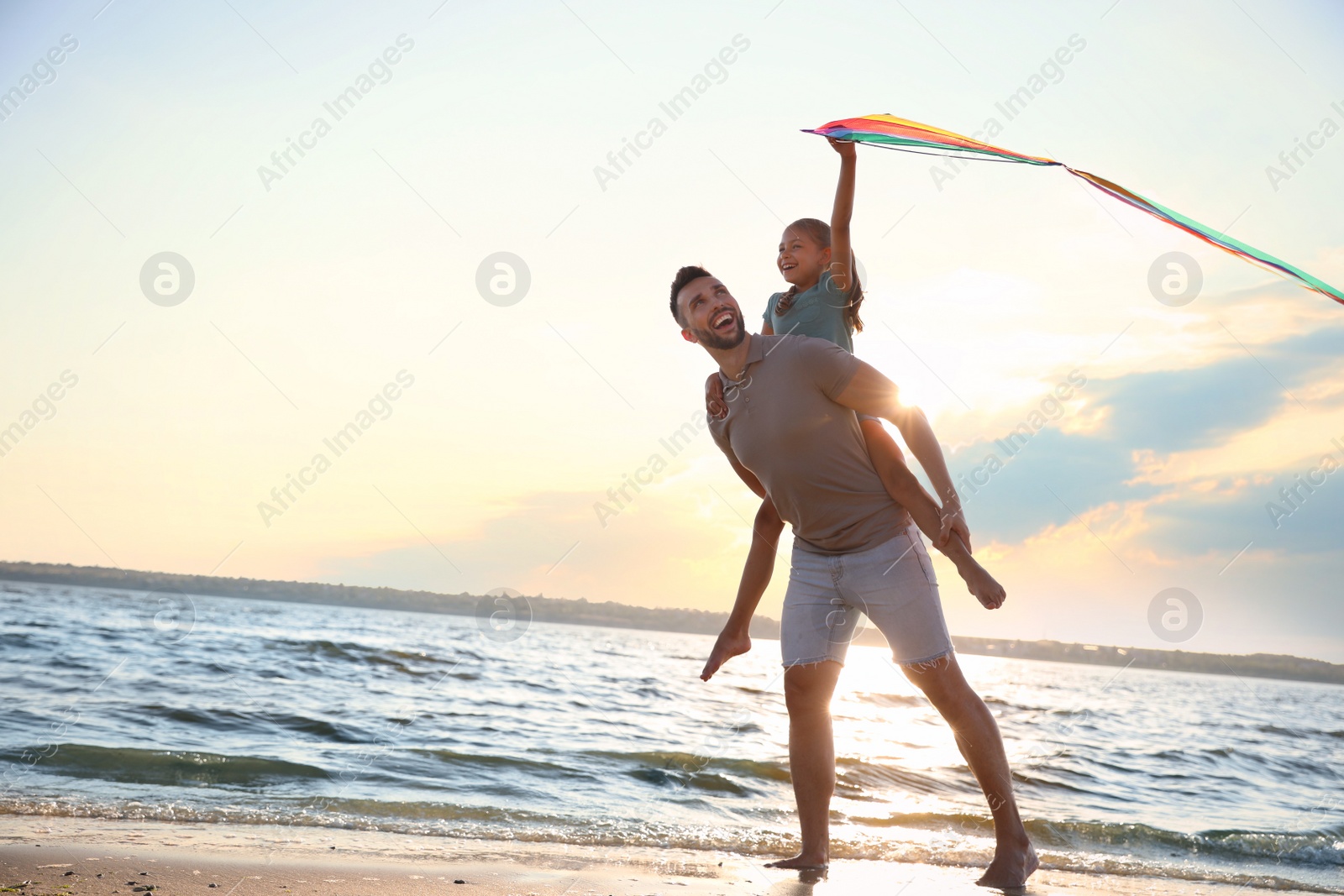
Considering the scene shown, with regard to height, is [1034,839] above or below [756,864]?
above

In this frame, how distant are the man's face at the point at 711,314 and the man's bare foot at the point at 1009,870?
7.04 ft

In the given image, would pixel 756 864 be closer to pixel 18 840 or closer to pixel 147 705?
pixel 18 840

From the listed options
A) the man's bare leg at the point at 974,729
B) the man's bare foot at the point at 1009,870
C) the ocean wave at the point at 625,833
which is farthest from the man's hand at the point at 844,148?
the ocean wave at the point at 625,833

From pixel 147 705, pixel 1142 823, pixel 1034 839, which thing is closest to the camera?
pixel 1034 839

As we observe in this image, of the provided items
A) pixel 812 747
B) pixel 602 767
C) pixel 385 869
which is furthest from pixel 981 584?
pixel 602 767

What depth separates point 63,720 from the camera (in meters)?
7.56

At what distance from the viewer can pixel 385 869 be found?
355cm

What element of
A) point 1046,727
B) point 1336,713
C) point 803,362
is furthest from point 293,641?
point 1336,713

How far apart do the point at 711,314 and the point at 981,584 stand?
1.35 m

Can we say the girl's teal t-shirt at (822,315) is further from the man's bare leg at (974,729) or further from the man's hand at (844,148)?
the man's bare leg at (974,729)

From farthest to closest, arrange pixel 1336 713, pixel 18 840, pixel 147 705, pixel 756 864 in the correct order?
pixel 1336 713 < pixel 147 705 < pixel 756 864 < pixel 18 840

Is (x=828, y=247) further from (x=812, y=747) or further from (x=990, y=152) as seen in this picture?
(x=812, y=747)

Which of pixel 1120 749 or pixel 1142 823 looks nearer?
pixel 1142 823

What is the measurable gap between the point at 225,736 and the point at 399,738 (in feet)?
4.39
